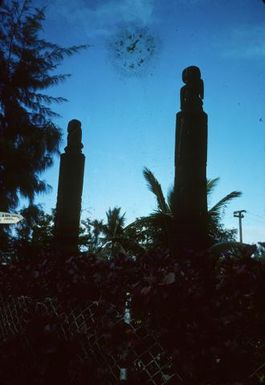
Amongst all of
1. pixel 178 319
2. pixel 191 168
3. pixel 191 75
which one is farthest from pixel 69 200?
pixel 178 319

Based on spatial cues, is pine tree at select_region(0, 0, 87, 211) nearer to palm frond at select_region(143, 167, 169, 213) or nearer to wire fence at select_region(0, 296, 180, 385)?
palm frond at select_region(143, 167, 169, 213)

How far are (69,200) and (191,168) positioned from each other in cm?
303

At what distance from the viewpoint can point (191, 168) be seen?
6430 mm

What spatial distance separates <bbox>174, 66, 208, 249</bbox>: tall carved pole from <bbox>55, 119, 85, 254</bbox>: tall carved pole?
2.66m

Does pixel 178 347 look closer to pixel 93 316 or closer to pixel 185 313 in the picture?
pixel 185 313

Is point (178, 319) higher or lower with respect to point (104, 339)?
higher

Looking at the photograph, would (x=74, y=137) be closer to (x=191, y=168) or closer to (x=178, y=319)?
(x=191, y=168)

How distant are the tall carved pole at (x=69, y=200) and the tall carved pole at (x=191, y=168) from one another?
266 cm

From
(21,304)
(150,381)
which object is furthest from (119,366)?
(21,304)

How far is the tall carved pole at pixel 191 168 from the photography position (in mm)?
6105

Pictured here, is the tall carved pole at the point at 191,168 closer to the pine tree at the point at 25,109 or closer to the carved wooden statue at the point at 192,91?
the carved wooden statue at the point at 192,91

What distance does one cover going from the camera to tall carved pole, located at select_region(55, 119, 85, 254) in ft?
26.0

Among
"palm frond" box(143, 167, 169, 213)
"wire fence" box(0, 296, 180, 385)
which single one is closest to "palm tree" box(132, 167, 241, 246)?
"palm frond" box(143, 167, 169, 213)

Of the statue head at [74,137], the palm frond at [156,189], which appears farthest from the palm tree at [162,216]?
the statue head at [74,137]
